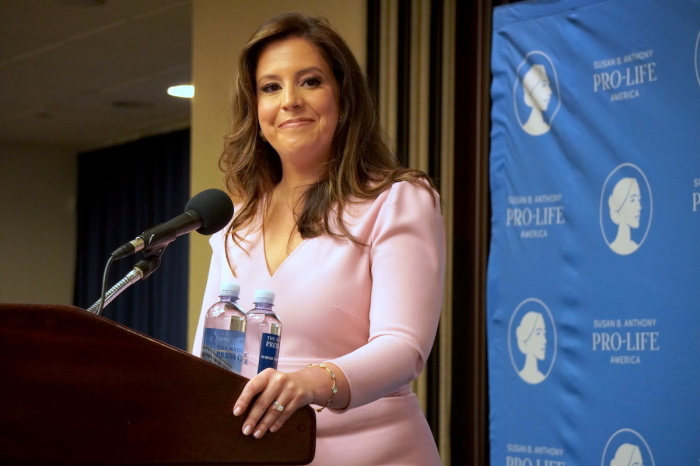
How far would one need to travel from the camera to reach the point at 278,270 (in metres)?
1.76

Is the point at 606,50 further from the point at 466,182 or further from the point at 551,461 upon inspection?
the point at 551,461

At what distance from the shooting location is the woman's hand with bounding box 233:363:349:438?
115cm

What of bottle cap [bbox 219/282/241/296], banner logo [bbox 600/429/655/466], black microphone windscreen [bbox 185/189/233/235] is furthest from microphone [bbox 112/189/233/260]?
banner logo [bbox 600/429/655/466]

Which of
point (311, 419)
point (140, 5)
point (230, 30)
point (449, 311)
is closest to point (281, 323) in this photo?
point (311, 419)

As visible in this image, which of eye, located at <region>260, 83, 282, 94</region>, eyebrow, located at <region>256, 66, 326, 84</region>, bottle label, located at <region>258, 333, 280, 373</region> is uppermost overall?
eyebrow, located at <region>256, 66, 326, 84</region>

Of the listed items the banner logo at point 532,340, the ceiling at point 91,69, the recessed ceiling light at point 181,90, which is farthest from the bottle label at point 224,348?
the recessed ceiling light at point 181,90

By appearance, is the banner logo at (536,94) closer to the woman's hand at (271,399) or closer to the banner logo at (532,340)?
the banner logo at (532,340)

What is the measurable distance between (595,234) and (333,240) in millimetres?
1774

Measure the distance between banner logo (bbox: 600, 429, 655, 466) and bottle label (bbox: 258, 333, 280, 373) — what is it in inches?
76.0

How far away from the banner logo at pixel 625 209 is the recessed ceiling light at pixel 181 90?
17.5 ft

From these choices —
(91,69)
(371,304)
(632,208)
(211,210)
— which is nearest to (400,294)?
(371,304)

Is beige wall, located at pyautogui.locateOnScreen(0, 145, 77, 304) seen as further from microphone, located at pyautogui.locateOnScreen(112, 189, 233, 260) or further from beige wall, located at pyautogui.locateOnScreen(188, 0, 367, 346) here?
microphone, located at pyautogui.locateOnScreen(112, 189, 233, 260)

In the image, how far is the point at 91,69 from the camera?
7.53m

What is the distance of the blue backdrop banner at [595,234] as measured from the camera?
3.04 m
